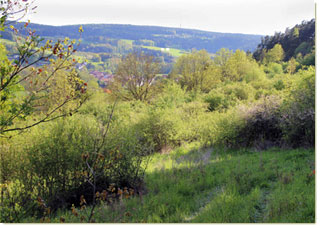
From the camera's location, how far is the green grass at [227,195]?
384 cm

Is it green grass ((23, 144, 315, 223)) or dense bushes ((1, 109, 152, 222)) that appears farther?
dense bushes ((1, 109, 152, 222))

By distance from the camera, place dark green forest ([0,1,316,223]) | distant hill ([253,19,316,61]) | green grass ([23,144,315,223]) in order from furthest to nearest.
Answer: distant hill ([253,19,316,61])
green grass ([23,144,315,223])
dark green forest ([0,1,316,223])

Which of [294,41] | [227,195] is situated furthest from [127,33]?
[294,41]

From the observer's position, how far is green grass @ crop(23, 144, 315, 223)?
Answer: 12.6 feet

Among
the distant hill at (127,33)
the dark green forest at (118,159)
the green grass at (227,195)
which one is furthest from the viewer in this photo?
the distant hill at (127,33)

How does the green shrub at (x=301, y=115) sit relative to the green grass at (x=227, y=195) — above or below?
above

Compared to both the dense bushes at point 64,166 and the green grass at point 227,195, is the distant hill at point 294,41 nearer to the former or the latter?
the green grass at point 227,195

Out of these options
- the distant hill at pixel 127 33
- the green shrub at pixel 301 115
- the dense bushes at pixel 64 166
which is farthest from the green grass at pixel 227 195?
the distant hill at pixel 127 33

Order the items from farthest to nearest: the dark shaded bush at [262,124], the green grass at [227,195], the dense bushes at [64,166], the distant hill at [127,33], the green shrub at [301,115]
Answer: the dark shaded bush at [262,124], the green shrub at [301,115], the distant hill at [127,33], the dense bushes at [64,166], the green grass at [227,195]

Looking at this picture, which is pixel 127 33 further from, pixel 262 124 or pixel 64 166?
pixel 64 166

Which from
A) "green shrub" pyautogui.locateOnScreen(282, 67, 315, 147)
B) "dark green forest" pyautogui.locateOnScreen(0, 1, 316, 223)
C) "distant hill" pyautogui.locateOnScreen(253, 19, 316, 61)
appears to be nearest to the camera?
"dark green forest" pyautogui.locateOnScreen(0, 1, 316, 223)

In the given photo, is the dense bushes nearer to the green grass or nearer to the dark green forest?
the dark green forest

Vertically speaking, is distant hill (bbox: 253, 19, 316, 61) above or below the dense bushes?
above

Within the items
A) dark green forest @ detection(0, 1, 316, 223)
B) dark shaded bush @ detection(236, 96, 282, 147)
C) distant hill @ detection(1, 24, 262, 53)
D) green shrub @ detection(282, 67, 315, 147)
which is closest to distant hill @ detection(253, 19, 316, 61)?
distant hill @ detection(1, 24, 262, 53)
